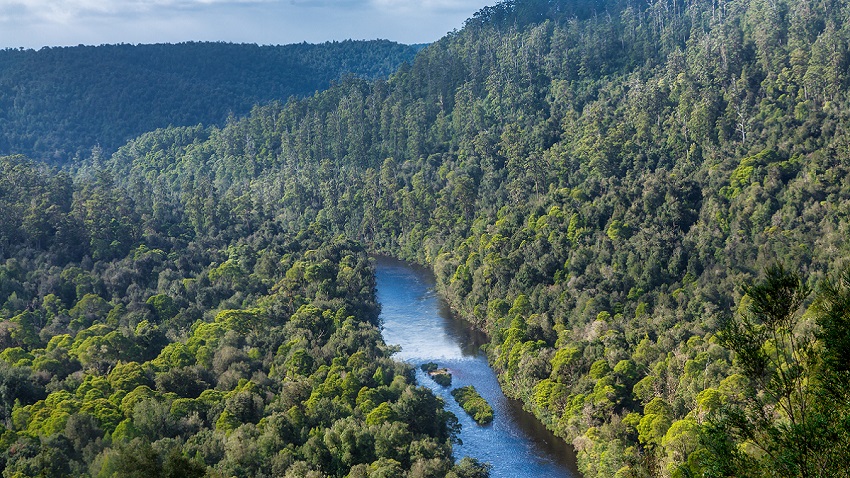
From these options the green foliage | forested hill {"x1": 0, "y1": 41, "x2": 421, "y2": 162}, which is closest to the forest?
the green foliage

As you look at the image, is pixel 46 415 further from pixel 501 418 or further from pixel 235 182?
pixel 235 182

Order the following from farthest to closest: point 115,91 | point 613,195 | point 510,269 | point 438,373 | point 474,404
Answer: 1. point 115,91
2. point 613,195
3. point 510,269
4. point 438,373
5. point 474,404

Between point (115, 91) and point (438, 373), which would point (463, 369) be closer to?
point (438, 373)

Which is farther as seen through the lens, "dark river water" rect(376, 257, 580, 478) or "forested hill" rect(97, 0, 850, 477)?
"dark river water" rect(376, 257, 580, 478)

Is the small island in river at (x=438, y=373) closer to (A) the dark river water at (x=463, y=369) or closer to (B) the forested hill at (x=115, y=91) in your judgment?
(A) the dark river water at (x=463, y=369)

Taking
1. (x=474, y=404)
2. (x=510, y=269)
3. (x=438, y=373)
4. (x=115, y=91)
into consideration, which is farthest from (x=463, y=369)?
(x=115, y=91)

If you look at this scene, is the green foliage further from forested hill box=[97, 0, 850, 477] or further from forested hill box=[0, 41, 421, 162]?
forested hill box=[0, 41, 421, 162]
